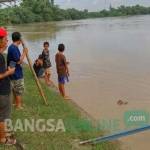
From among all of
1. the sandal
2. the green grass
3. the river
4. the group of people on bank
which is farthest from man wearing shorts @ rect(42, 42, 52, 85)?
the sandal

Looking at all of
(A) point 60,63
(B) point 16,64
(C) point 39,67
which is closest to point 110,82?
(C) point 39,67

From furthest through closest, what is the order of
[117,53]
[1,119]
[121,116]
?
[117,53] → [121,116] → [1,119]

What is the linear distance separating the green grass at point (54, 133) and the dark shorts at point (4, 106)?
0.41 m

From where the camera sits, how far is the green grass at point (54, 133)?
5945 mm

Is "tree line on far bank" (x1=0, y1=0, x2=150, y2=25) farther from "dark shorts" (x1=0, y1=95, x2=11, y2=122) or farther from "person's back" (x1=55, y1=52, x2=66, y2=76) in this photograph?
"dark shorts" (x1=0, y1=95, x2=11, y2=122)

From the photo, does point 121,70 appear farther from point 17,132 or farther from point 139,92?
point 17,132

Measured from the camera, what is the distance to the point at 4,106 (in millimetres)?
5445

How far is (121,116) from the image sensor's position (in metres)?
9.28

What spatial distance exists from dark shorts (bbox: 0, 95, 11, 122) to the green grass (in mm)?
406

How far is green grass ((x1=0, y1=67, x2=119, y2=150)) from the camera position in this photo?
5945mm

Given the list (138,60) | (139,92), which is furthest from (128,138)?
(138,60)

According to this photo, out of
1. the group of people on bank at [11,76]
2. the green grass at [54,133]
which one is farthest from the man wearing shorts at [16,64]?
the green grass at [54,133]

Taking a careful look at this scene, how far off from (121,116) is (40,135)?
344 cm

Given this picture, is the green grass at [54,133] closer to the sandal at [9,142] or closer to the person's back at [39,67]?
the sandal at [9,142]
